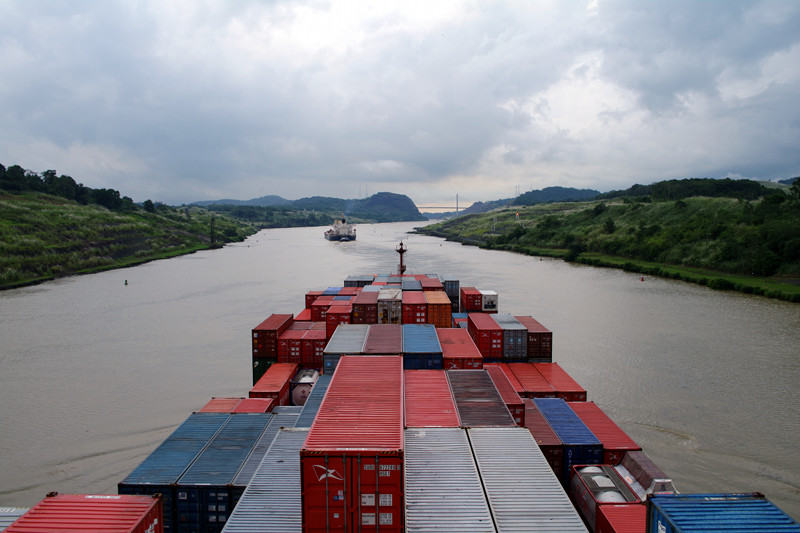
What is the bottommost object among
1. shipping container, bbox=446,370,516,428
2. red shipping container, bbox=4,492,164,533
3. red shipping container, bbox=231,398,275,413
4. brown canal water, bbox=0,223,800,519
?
brown canal water, bbox=0,223,800,519

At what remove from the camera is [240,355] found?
2483cm

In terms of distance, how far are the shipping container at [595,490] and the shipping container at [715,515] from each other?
262 centimetres

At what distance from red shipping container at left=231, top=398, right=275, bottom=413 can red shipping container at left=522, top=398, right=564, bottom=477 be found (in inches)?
332

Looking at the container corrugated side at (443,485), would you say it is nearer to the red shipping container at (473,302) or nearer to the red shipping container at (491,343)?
the red shipping container at (491,343)

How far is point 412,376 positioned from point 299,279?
1641 inches

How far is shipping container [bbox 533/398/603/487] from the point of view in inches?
491

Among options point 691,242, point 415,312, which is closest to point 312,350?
point 415,312

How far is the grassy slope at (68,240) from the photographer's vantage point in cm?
5325

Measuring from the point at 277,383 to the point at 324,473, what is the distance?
35.4ft

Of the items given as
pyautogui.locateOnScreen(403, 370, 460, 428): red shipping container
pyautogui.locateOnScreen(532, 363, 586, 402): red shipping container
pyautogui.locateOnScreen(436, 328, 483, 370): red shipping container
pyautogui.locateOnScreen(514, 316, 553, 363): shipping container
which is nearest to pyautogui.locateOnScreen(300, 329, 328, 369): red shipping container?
pyautogui.locateOnScreen(436, 328, 483, 370): red shipping container

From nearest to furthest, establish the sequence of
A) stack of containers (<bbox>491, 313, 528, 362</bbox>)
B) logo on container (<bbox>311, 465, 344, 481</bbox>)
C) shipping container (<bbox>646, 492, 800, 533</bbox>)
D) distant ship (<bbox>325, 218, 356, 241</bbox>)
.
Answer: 1. shipping container (<bbox>646, 492, 800, 533</bbox>)
2. logo on container (<bbox>311, 465, 344, 481</bbox>)
3. stack of containers (<bbox>491, 313, 528, 362</bbox>)
4. distant ship (<bbox>325, 218, 356, 241</bbox>)

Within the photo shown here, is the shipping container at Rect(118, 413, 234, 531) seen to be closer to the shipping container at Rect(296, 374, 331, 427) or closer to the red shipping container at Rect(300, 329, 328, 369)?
Answer: the shipping container at Rect(296, 374, 331, 427)

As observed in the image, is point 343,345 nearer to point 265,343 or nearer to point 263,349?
point 265,343

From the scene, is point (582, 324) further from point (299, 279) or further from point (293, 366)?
point (299, 279)
